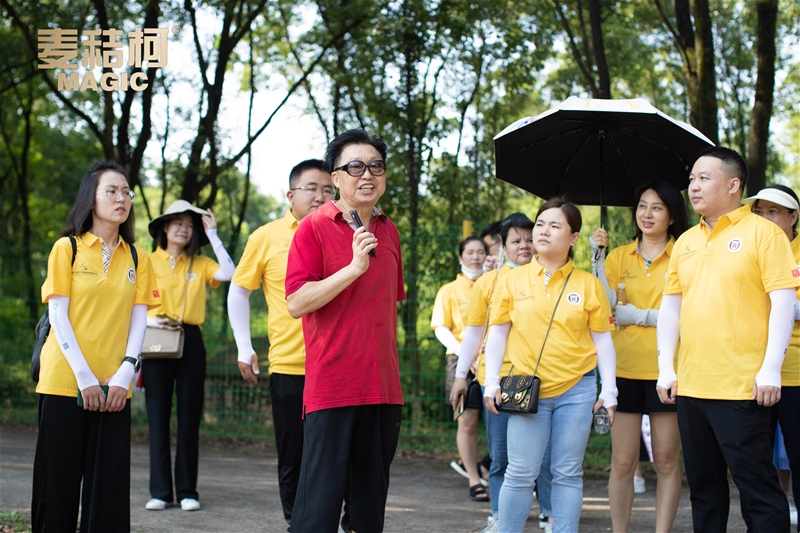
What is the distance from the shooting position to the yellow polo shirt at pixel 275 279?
15.8ft

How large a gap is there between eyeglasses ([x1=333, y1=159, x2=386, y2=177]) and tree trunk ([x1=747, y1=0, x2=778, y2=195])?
5700 millimetres

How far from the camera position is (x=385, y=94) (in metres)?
10.9

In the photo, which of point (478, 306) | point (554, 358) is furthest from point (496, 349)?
point (478, 306)

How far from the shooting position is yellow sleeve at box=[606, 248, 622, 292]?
4762 millimetres

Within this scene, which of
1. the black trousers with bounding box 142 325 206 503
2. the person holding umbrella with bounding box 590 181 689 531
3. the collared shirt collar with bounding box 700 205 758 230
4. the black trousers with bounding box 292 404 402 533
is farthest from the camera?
the black trousers with bounding box 142 325 206 503

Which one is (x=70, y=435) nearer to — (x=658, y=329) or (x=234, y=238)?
(x=658, y=329)

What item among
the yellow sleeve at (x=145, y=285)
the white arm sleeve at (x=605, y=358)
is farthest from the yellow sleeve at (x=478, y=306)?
the yellow sleeve at (x=145, y=285)

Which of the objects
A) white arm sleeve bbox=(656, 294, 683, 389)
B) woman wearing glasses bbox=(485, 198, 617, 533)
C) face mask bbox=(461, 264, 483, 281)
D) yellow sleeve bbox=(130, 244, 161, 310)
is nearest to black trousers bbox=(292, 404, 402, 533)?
woman wearing glasses bbox=(485, 198, 617, 533)

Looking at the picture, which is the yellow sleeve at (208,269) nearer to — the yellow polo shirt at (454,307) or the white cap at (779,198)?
the yellow polo shirt at (454,307)

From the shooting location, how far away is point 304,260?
3264 mm

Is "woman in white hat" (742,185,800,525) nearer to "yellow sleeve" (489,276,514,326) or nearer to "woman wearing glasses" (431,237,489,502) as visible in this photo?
"yellow sleeve" (489,276,514,326)

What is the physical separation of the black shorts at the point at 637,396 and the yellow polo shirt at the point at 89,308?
9.26ft

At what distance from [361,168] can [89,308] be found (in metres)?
1.79

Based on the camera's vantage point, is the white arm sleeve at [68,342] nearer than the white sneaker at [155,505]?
Yes
